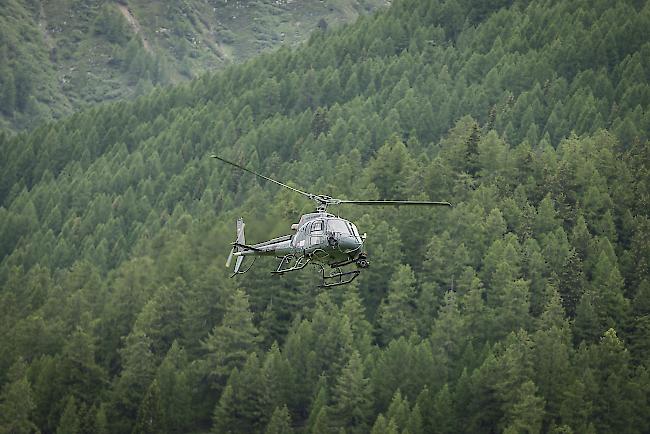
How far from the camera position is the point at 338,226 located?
1948 inches

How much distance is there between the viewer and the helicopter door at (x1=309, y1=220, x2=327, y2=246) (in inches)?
1946

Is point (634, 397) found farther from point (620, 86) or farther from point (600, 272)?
point (620, 86)

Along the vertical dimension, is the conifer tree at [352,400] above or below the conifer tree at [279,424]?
above

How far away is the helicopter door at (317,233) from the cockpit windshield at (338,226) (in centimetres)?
33

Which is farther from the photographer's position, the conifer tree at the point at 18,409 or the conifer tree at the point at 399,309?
the conifer tree at the point at 18,409

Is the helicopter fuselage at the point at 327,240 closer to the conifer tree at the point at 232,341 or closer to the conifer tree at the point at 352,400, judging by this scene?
the conifer tree at the point at 352,400

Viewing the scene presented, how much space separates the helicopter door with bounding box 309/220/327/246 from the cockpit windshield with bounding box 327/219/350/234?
33 cm

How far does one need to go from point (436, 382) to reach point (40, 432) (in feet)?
117

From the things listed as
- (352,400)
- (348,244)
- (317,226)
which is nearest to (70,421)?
(352,400)

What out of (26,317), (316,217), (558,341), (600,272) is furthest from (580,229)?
(316,217)

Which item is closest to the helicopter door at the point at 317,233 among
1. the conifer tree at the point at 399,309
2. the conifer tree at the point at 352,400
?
the conifer tree at the point at 352,400

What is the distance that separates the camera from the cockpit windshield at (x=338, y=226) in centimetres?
4924

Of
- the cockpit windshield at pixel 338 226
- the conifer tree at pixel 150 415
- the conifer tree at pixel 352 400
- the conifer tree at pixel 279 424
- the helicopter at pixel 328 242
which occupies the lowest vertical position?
the conifer tree at pixel 150 415

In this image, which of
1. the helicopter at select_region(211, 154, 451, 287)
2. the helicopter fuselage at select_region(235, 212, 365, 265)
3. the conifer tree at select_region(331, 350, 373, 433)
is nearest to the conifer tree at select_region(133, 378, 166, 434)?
the conifer tree at select_region(331, 350, 373, 433)
